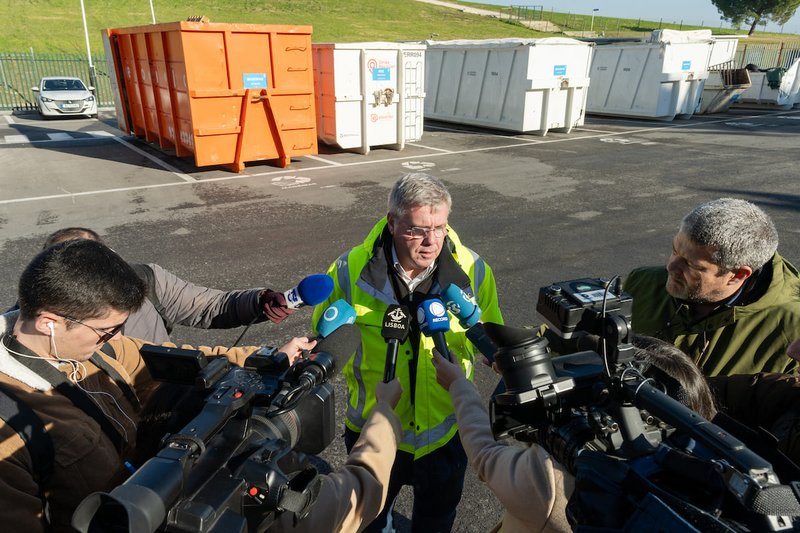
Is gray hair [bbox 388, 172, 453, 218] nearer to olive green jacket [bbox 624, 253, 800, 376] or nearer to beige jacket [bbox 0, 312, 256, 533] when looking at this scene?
olive green jacket [bbox 624, 253, 800, 376]

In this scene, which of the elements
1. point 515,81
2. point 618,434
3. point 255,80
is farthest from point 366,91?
point 618,434

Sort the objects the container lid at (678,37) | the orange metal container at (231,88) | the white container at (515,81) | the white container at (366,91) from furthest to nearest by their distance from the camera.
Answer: the container lid at (678,37), the white container at (515,81), the white container at (366,91), the orange metal container at (231,88)

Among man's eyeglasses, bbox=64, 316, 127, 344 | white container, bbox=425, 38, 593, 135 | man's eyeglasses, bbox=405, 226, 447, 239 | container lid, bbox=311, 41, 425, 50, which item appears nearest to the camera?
man's eyeglasses, bbox=64, 316, 127, 344

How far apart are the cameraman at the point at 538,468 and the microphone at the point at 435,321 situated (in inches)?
18.4

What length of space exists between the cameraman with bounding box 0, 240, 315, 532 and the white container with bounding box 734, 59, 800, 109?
29.3 meters

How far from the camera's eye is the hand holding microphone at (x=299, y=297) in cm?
255

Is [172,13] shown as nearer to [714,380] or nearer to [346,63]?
[346,63]

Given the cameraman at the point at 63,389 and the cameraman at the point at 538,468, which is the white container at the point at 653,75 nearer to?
the cameraman at the point at 538,468

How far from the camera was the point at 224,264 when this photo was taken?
21.7ft

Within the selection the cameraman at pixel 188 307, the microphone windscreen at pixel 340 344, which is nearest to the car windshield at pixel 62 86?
the cameraman at pixel 188 307

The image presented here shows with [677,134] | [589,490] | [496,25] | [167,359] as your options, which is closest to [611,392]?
[589,490]

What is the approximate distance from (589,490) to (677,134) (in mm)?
18909

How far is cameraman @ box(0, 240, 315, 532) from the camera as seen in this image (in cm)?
156

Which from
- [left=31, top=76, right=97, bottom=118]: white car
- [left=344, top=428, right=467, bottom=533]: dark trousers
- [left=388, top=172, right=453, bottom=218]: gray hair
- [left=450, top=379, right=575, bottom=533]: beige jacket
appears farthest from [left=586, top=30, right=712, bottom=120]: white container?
[left=450, top=379, right=575, bottom=533]: beige jacket
